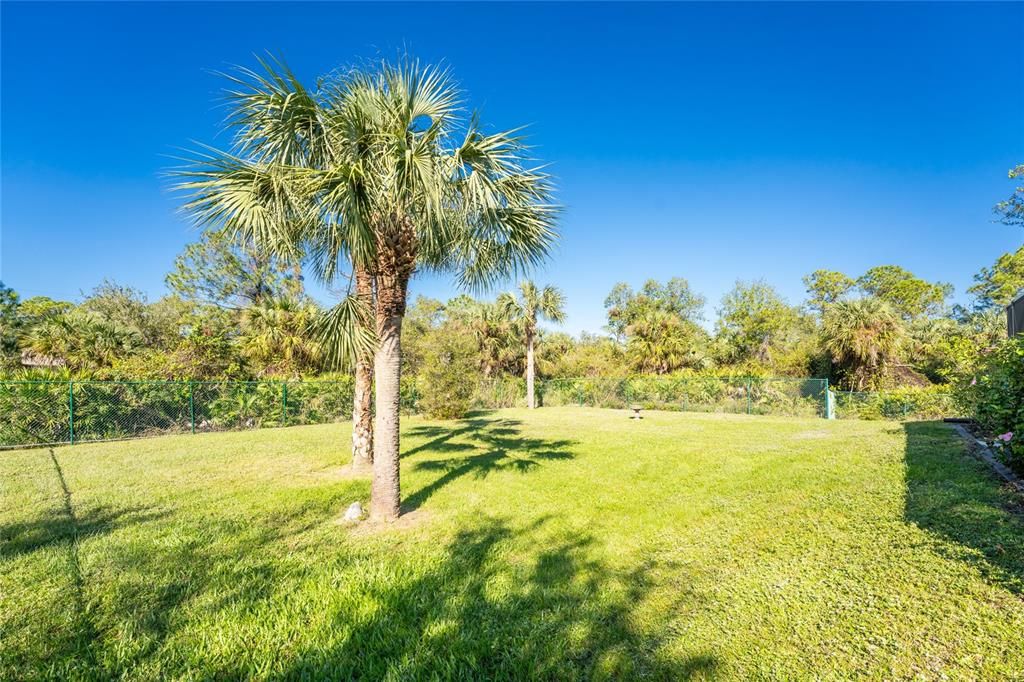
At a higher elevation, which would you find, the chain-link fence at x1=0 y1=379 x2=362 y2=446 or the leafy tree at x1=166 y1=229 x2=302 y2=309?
the leafy tree at x1=166 y1=229 x2=302 y2=309

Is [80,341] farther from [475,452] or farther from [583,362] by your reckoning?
[583,362]

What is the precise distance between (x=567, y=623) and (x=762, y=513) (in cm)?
327

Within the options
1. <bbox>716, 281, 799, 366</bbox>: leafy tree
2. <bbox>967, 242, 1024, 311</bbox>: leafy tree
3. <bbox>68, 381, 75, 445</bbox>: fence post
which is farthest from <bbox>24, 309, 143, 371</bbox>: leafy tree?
<bbox>967, 242, 1024, 311</bbox>: leafy tree

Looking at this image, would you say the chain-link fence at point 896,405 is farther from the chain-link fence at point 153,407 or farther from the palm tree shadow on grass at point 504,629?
the chain-link fence at point 153,407

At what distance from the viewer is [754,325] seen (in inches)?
1216

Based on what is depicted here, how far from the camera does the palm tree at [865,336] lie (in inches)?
703

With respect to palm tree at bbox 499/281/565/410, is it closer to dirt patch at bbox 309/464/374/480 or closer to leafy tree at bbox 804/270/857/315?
dirt patch at bbox 309/464/374/480

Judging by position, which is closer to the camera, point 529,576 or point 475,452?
point 529,576

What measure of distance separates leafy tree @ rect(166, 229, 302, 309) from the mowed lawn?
20.8 m

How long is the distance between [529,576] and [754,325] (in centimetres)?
3270

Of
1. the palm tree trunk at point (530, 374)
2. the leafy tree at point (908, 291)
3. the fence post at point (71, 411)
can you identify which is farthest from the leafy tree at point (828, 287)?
the fence post at point (71, 411)

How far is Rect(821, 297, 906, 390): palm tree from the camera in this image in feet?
58.5

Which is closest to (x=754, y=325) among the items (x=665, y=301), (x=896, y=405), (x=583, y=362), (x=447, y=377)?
(x=665, y=301)

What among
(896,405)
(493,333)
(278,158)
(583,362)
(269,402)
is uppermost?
(278,158)
